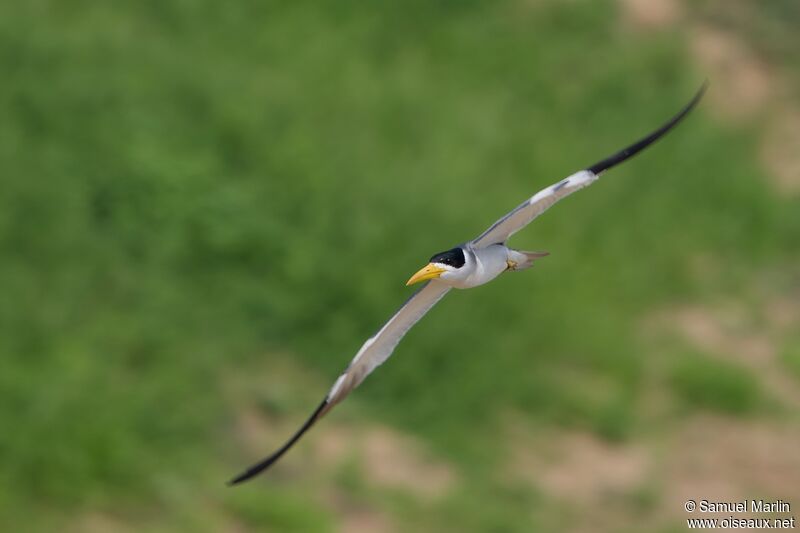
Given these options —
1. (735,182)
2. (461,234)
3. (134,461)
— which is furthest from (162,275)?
(735,182)

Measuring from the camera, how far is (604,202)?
18219mm

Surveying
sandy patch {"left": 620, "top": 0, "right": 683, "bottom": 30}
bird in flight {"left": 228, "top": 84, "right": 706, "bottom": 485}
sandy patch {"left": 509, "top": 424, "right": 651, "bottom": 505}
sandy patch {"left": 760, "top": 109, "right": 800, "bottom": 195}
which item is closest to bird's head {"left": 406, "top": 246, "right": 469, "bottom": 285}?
bird in flight {"left": 228, "top": 84, "right": 706, "bottom": 485}

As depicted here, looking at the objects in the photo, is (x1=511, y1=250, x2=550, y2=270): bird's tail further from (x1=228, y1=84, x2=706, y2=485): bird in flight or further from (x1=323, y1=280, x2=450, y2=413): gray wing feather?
(x1=323, y1=280, x2=450, y2=413): gray wing feather

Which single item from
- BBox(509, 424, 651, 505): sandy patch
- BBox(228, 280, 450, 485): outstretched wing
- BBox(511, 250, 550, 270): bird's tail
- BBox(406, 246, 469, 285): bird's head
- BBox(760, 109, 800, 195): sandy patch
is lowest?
BBox(509, 424, 651, 505): sandy patch

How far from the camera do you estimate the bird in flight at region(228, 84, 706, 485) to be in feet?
27.9

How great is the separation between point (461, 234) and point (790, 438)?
14.3 ft

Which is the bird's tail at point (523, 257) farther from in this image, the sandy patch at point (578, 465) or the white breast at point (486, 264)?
the sandy patch at point (578, 465)

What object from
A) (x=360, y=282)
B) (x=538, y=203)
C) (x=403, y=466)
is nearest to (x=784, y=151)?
(x=360, y=282)

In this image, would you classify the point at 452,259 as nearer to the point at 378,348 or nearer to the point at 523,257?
the point at 523,257

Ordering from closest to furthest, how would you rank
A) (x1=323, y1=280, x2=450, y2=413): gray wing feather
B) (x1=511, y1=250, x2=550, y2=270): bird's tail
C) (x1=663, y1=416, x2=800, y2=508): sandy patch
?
(x1=511, y1=250, x2=550, y2=270): bird's tail → (x1=323, y1=280, x2=450, y2=413): gray wing feather → (x1=663, y1=416, x2=800, y2=508): sandy patch

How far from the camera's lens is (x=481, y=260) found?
878 cm

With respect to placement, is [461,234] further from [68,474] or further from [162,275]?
[68,474]

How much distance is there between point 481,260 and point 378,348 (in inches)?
48.8

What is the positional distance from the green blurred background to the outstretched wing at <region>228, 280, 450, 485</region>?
333cm
